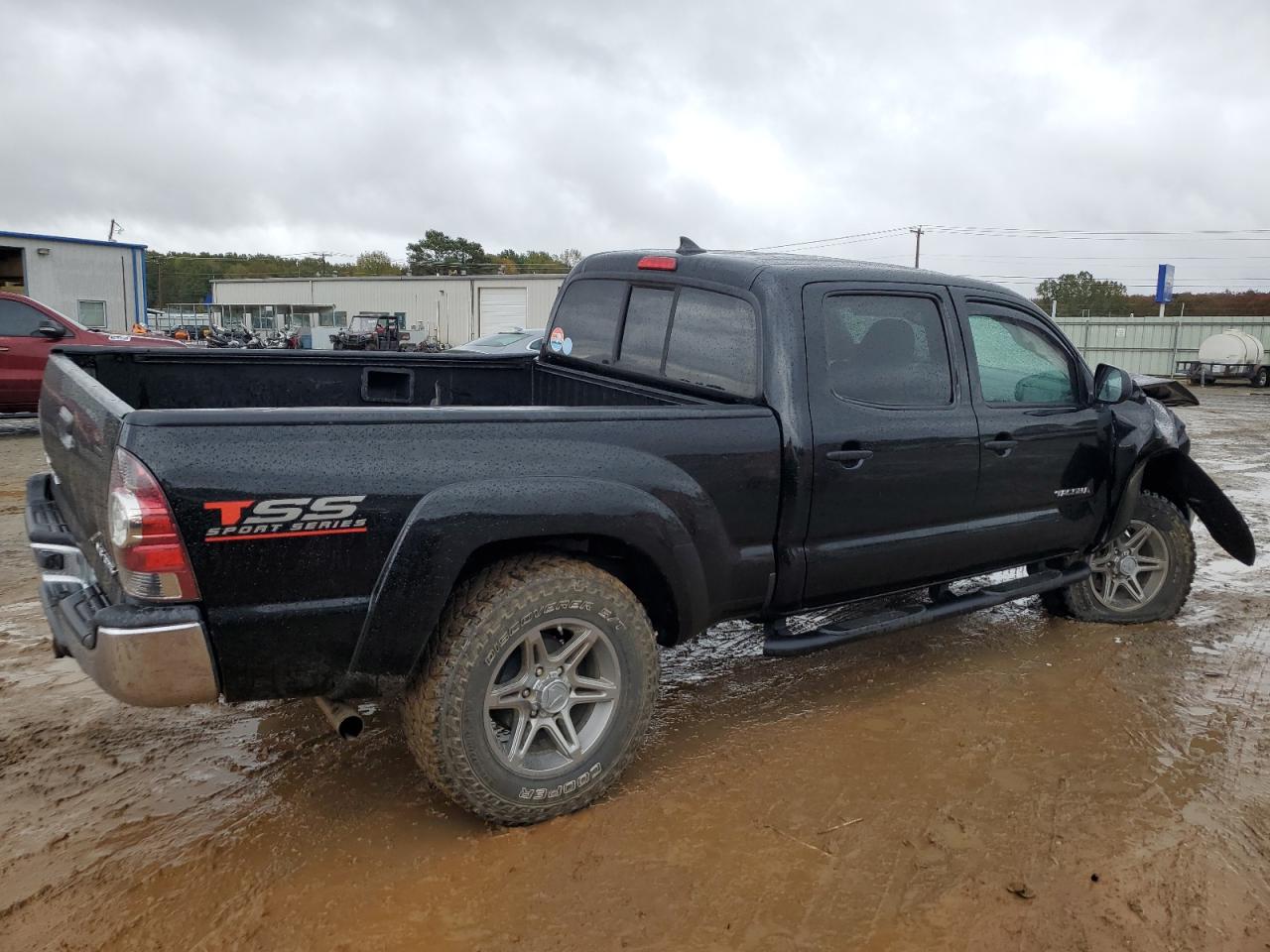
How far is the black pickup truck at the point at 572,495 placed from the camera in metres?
2.52

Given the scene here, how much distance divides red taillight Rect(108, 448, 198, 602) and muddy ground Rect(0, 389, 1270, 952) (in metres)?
0.92

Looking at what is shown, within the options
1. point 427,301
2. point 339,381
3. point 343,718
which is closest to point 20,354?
point 339,381

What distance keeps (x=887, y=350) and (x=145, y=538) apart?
2.78 meters

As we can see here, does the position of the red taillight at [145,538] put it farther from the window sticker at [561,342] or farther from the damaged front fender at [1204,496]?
the damaged front fender at [1204,496]

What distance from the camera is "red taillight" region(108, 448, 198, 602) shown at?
239cm

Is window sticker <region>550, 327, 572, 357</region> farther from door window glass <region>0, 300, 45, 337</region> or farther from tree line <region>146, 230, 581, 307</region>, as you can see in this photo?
tree line <region>146, 230, 581, 307</region>

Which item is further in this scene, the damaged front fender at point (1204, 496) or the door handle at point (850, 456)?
the damaged front fender at point (1204, 496)

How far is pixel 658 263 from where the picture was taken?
4066 mm

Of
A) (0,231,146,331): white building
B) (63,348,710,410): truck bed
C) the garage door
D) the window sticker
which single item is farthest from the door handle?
the garage door

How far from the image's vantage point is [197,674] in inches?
98.8

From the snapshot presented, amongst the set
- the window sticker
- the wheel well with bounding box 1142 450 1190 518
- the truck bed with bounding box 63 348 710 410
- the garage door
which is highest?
the garage door

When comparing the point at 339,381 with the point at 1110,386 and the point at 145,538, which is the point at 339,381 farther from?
the point at 1110,386

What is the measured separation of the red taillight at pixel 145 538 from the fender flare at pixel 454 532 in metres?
0.51

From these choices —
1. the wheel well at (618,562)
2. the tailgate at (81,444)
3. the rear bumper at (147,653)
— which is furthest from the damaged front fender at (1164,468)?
the tailgate at (81,444)
